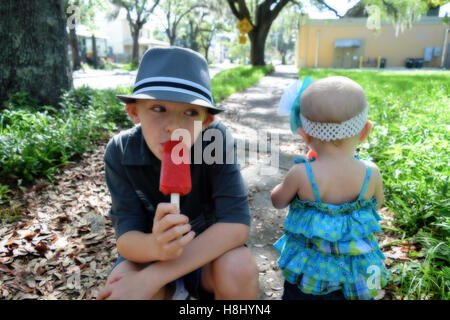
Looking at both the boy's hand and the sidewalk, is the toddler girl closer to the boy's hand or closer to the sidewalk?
the sidewalk

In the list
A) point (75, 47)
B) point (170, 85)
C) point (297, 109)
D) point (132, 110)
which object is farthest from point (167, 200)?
point (75, 47)

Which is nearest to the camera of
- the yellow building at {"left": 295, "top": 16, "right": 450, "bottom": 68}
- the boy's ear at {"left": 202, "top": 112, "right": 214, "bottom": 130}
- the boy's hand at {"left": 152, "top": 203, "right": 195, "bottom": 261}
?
the boy's hand at {"left": 152, "top": 203, "right": 195, "bottom": 261}

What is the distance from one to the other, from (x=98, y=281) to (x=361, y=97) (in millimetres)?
1847

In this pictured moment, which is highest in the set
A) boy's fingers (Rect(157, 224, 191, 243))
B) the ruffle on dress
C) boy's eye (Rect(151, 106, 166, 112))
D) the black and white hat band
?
the black and white hat band

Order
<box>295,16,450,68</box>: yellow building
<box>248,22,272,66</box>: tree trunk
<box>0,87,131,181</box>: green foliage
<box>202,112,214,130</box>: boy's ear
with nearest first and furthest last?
<box>202,112,214,130</box>: boy's ear → <box>0,87,131,181</box>: green foliage → <box>248,22,272,66</box>: tree trunk → <box>295,16,450,68</box>: yellow building

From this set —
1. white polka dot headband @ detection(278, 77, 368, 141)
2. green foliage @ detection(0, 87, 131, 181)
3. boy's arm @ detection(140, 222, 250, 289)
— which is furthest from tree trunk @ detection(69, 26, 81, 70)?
boy's arm @ detection(140, 222, 250, 289)

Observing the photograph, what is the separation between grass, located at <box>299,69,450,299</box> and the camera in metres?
1.81

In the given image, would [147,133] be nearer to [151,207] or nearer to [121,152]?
[121,152]

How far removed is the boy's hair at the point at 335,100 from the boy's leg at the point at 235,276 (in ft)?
2.36

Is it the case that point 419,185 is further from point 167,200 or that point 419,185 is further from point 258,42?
point 258,42

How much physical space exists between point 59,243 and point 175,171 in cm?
163

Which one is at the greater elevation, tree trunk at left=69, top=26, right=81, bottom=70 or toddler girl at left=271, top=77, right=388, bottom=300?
tree trunk at left=69, top=26, right=81, bottom=70

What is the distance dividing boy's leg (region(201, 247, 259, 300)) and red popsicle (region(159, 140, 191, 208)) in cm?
37

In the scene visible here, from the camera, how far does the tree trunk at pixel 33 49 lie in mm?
4160
